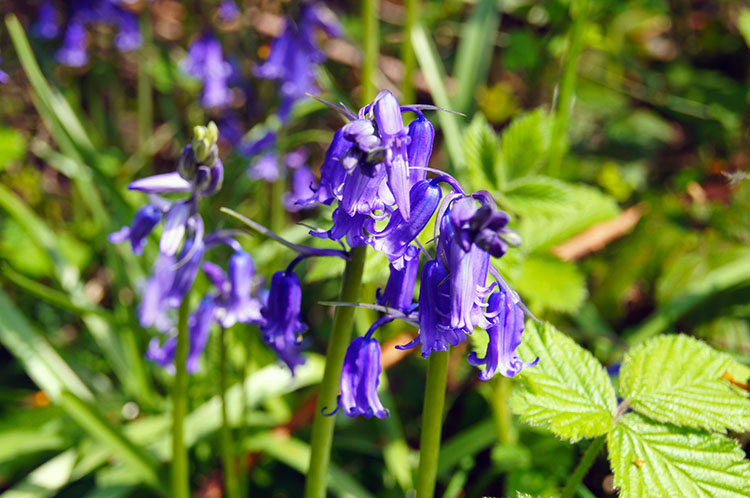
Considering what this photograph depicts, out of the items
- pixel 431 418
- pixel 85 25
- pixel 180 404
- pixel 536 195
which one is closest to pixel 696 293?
pixel 536 195

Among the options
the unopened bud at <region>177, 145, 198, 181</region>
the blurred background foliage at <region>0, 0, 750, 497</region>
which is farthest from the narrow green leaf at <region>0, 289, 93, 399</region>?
the unopened bud at <region>177, 145, 198, 181</region>

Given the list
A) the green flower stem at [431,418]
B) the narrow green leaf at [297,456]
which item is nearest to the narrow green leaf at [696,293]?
the narrow green leaf at [297,456]

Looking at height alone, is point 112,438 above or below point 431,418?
below

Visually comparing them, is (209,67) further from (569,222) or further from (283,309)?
(283,309)

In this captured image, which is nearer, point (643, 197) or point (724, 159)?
point (643, 197)

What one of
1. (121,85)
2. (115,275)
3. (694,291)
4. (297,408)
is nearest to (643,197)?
(694,291)

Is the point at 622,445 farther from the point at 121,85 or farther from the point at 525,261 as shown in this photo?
the point at 121,85
